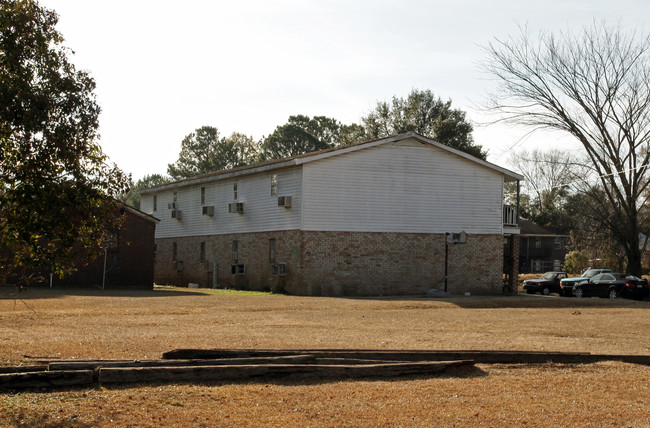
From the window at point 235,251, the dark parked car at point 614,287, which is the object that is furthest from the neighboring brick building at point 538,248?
the window at point 235,251

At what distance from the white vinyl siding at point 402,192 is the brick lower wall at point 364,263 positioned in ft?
1.87

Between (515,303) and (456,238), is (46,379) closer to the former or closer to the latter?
(515,303)

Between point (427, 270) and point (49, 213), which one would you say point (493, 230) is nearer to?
point (427, 270)

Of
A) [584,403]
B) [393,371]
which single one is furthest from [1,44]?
[584,403]

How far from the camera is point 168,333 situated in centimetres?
1591

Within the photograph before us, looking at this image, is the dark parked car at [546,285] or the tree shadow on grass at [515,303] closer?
the tree shadow on grass at [515,303]

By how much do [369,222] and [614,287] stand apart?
12938mm

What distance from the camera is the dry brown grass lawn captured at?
8555 mm

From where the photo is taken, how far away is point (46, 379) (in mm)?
9352

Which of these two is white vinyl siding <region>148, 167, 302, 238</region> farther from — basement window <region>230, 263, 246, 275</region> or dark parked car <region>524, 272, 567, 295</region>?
dark parked car <region>524, 272, 567, 295</region>

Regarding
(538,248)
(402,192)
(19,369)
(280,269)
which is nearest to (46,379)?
(19,369)

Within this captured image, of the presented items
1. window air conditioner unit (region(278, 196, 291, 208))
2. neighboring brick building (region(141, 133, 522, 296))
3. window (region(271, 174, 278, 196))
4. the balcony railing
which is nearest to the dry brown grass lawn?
neighboring brick building (region(141, 133, 522, 296))

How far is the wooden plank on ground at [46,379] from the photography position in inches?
364

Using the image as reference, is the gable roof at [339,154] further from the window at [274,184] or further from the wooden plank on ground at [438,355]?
the wooden plank on ground at [438,355]
